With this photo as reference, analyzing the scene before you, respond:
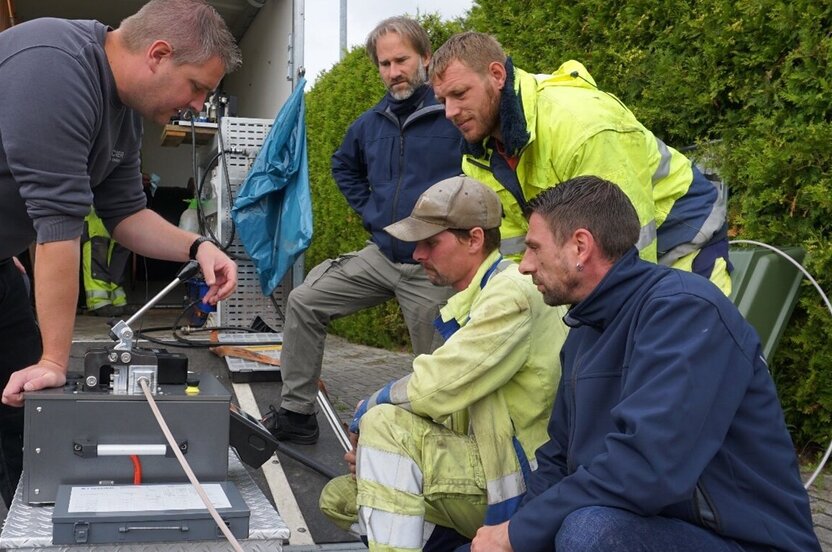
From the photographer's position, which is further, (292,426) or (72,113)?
(292,426)

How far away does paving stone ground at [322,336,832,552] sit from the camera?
5155mm

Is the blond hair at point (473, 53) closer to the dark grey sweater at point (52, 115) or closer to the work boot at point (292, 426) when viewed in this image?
the dark grey sweater at point (52, 115)

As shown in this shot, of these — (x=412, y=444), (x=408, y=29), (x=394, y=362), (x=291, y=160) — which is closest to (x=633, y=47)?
(x=408, y=29)

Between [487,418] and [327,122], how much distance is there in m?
6.23

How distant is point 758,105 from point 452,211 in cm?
181

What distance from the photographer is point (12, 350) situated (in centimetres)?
275

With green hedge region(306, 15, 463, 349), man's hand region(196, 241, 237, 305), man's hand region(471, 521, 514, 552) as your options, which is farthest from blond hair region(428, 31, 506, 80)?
green hedge region(306, 15, 463, 349)

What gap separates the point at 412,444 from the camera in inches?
88.2

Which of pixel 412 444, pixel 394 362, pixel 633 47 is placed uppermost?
pixel 633 47

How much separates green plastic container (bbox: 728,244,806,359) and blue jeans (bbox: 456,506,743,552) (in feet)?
5.40

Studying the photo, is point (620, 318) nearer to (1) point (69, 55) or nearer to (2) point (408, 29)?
(1) point (69, 55)

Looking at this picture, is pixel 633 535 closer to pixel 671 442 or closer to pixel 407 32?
pixel 671 442

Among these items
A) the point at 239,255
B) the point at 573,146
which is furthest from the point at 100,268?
the point at 573,146

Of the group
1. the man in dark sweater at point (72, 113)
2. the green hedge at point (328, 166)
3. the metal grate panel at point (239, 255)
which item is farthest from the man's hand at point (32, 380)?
the green hedge at point (328, 166)
